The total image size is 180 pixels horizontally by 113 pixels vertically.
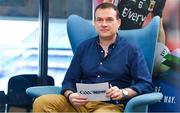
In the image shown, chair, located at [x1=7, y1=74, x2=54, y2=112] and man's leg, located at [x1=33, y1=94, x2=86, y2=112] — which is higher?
man's leg, located at [x1=33, y1=94, x2=86, y2=112]

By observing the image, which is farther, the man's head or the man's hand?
the man's head

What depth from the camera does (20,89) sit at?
11.7 feet

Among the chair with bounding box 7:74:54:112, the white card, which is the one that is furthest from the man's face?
the chair with bounding box 7:74:54:112

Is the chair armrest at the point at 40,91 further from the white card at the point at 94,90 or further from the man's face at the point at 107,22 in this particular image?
the man's face at the point at 107,22

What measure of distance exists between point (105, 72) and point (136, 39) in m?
0.44

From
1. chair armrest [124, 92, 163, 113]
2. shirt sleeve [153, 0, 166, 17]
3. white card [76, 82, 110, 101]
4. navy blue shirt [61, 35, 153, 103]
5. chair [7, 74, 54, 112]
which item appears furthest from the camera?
chair [7, 74, 54, 112]

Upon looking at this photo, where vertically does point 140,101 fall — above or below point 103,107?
above

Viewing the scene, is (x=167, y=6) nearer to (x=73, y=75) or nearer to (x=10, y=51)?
(x=73, y=75)

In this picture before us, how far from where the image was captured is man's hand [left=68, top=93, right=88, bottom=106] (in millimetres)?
2176

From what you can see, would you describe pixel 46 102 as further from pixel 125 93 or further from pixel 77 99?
pixel 125 93

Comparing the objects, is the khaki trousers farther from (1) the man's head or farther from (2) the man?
(1) the man's head

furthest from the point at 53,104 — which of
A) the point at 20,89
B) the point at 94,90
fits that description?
the point at 20,89

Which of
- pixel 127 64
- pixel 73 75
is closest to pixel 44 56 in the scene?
pixel 73 75

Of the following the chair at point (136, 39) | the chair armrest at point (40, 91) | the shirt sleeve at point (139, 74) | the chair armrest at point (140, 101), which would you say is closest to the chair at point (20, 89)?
the chair at point (136, 39)
